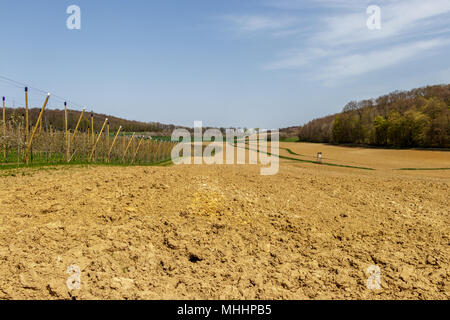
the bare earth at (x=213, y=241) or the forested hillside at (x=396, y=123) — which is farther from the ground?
the forested hillside at (x=396, y=123)

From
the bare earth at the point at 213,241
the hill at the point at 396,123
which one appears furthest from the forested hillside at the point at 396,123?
the bare earth at the point at 213,241

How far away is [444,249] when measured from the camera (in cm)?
527

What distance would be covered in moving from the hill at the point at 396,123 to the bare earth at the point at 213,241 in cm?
6172

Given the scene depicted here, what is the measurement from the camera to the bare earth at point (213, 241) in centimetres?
403

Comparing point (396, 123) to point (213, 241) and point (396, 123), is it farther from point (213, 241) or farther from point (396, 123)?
point (213, 241)

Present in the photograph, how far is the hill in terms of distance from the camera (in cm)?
5842

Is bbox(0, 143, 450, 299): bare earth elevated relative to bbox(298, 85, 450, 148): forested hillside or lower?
lower

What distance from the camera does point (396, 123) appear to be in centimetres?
6562

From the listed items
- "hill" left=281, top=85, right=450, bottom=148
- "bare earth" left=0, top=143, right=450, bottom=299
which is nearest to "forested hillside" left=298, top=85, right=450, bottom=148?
"hill" left=281, top=85, right=450, bottom=148

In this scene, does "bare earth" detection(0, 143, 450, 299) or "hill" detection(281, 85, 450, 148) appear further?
"hill" detection(281, 85, 450, 148)

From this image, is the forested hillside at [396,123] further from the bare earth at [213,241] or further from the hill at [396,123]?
the bare earth at [213,241]

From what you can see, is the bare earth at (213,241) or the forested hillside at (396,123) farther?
the forested hillside at (396,123)

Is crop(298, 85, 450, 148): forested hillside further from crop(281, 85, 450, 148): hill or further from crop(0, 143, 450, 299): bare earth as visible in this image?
crop(0, 143, 450, 299): bare earth

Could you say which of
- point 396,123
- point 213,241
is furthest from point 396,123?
point 213,241
